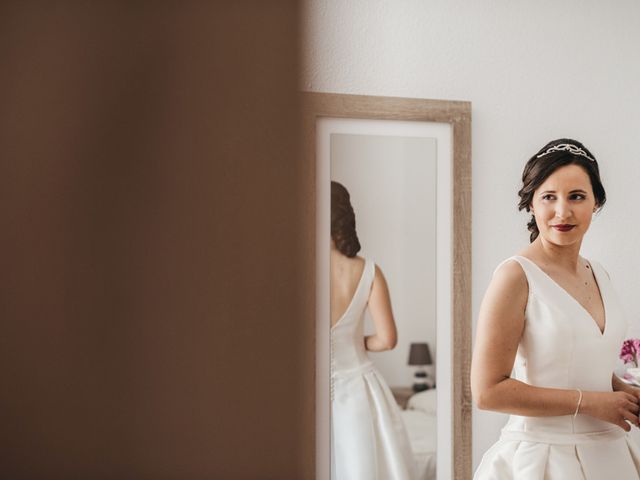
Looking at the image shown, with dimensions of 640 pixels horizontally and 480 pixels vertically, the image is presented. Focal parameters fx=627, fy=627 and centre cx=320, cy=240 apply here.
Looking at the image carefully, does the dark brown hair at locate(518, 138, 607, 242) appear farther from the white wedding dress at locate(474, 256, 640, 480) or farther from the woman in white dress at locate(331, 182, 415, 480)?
the woman in white dress at locate(331, 182, 415, 480)

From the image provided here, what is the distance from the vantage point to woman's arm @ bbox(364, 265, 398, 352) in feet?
6.21

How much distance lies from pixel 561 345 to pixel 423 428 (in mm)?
710

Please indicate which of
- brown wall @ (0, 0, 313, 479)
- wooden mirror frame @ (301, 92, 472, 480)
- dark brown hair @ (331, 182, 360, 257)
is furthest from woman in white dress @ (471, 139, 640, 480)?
brown wall @ (0, 0, 313, 479)

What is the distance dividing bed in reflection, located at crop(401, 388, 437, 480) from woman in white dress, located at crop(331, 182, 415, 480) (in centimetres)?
2

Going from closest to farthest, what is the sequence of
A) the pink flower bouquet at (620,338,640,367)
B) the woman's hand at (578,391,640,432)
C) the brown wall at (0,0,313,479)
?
the brown wall at (0,0,313,479) < the woman's hand at (578,391,640,432) < the pink flower bouquet at (620,338,640,367)

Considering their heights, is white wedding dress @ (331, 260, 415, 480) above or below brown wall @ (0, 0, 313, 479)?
below

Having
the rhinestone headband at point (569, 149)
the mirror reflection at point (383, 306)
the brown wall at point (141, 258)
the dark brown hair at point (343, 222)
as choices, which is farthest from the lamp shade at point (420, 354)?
the brown wall at point (141, 258)

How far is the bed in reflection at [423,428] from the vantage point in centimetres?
187

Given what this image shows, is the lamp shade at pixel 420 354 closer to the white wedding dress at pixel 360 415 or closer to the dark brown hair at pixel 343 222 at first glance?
the white wedding dress at pixel 360 415

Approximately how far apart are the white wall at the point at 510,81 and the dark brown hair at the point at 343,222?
303 millimetres

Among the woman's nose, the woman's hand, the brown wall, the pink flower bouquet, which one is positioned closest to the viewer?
the brown wall

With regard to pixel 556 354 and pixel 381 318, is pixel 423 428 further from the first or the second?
pixel 556 354

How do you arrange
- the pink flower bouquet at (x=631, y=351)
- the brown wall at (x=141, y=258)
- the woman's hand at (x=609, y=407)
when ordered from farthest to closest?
the pink flower bouquet at (x=631, y=351) → the woman's hand at (x=609, y=407) → the brown wall at (x=141, y=258)

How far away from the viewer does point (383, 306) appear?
6.25 feet
